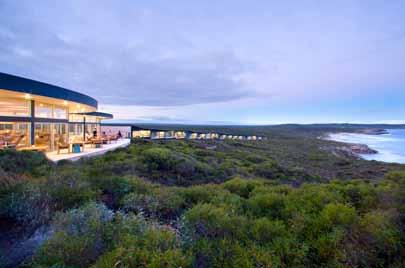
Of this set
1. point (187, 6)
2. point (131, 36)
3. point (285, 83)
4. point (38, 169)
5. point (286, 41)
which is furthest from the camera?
point (285, 83)

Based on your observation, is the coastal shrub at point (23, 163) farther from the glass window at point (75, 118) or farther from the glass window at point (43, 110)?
the glass window at point (75, 118)

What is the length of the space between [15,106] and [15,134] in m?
2.01

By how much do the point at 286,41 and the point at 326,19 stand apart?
10.0ft

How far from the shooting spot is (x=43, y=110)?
11.8 m

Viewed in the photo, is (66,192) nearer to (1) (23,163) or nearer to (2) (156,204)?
(2) (156,204)

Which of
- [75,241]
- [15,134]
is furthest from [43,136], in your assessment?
[75,241]

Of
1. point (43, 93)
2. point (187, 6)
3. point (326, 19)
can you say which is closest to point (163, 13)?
point (187, 6)

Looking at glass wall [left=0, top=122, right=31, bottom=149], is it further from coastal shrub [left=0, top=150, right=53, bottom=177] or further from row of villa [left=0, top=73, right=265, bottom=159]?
coastal shrub [left=0, top=150, right=53, bottom=177]

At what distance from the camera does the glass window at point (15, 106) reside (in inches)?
416

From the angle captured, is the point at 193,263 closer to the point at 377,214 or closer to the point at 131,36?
the point at 377,214

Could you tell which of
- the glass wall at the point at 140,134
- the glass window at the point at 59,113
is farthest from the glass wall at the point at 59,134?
the glass wall at the point at 140,134

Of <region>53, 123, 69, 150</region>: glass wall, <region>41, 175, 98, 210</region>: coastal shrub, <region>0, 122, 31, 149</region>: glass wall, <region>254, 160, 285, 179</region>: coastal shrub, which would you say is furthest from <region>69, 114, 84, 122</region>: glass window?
<region>254, 160, 285, 179</region>: coastal shrub

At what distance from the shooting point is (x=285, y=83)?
825 inches

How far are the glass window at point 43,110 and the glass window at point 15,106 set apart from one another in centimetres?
43
